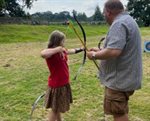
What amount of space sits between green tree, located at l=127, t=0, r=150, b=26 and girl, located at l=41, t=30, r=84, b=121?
79987mm

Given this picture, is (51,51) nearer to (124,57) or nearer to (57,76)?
(57,76)

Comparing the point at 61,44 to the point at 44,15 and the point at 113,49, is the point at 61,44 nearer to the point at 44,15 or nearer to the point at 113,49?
the point at 113,49

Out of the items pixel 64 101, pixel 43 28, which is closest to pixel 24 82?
pixel 64 101

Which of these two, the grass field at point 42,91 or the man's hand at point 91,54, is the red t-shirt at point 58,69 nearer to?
the grass field at point 42,91

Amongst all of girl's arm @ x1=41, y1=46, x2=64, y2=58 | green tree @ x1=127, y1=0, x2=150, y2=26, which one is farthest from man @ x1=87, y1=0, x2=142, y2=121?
green tree @ x1=127, y1=0, x2=150, y2=26

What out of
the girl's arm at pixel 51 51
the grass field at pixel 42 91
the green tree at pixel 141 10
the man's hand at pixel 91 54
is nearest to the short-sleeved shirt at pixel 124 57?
the man's hand at pixel 91 54

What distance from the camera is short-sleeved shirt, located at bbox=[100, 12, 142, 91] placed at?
466 centimetres

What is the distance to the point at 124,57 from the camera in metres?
4.80

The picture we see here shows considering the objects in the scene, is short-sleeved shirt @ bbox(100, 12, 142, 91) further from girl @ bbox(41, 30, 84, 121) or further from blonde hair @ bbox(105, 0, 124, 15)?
girl @ bbox(41, 30, 84, 121)

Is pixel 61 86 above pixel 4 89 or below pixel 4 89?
above

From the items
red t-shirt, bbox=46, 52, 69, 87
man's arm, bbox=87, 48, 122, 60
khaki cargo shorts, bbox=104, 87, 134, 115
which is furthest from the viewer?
red t-shirt, bbox=46, 52, 69, 87

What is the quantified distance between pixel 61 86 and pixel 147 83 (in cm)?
485

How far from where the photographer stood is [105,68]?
16.2 feet

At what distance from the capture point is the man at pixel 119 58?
4.67 m
